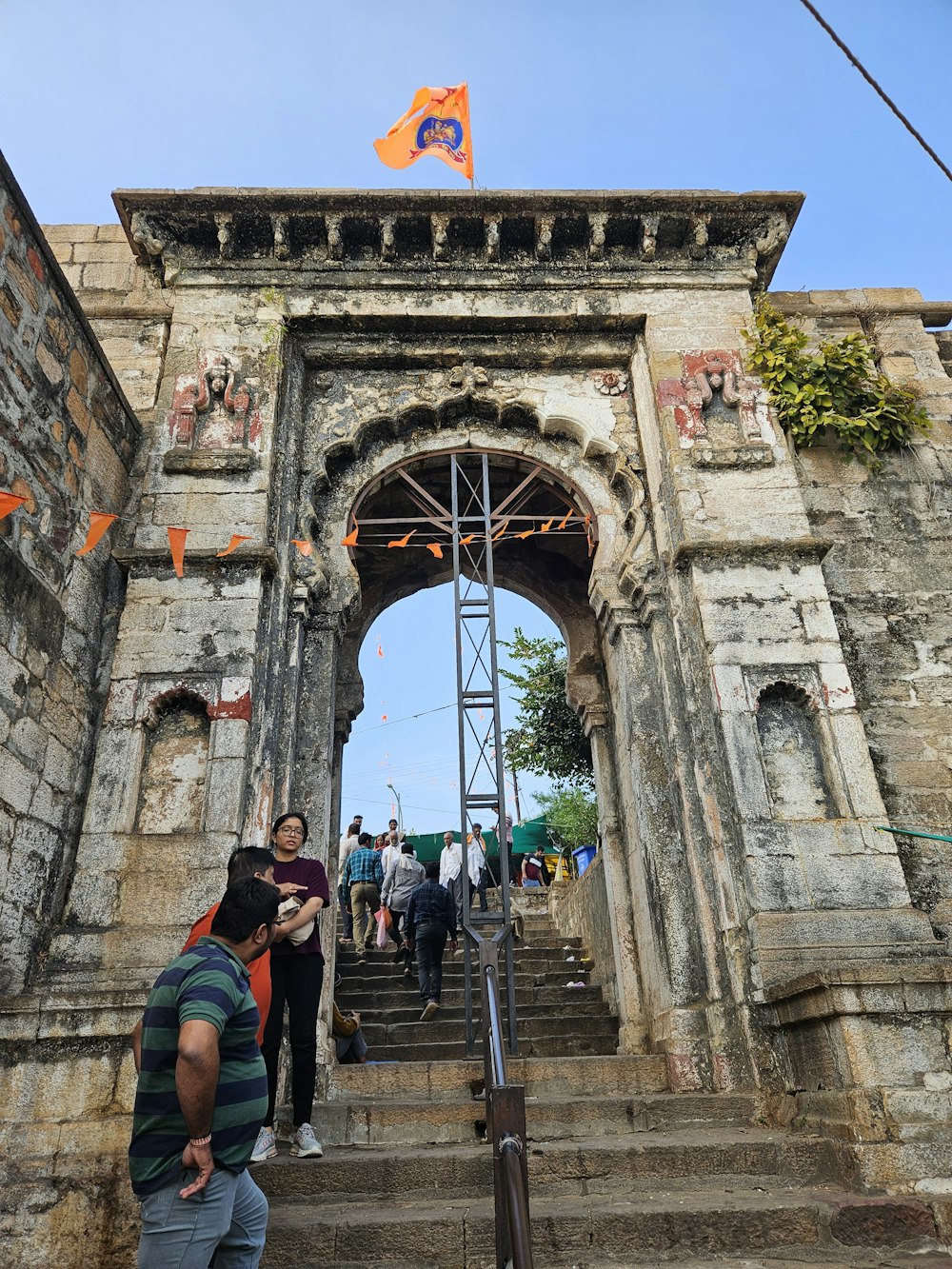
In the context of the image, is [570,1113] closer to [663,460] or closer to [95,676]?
[95,676]

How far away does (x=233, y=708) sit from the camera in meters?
5.86

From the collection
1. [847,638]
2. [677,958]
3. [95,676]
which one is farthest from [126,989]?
[847,638]

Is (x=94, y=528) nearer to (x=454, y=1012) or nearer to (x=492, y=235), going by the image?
(x=492, y=235)

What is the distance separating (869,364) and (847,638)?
2566 millimetres

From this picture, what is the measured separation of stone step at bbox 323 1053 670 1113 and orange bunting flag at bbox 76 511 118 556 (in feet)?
12.2

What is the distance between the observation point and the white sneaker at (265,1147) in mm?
4090

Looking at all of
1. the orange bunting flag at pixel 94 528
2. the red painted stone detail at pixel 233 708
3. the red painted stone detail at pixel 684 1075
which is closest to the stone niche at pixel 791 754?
the red painted stone detail at pixel 684 1075

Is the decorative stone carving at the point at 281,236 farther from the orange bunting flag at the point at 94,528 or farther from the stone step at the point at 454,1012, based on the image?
the stone step at the point at 454,1012

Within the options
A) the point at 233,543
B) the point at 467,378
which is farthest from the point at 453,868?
the point at 467,378

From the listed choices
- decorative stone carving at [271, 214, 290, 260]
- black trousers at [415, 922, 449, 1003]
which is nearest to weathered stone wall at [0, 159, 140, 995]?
decorative stone carving at [271, 214, 290, 260]

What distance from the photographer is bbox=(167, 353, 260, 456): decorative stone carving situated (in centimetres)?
696

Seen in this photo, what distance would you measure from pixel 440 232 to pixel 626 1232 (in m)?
7.26

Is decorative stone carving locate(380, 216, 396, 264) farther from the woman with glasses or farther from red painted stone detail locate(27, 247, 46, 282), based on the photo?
the woman with glasses

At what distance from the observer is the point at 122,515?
259 inches
